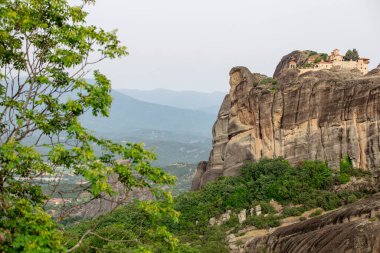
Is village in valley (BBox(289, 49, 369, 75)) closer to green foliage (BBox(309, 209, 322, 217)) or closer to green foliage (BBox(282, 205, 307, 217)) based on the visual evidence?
green foliage (BBox(282, 205, 307, 217))

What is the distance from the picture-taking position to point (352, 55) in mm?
69625

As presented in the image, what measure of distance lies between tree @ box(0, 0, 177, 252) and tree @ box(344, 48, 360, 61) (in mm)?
64050

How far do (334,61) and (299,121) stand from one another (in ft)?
76.5

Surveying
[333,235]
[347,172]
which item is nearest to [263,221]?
[347,172]

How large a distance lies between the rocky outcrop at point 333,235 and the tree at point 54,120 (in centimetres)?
1812

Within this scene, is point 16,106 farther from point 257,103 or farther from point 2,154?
point 257,103

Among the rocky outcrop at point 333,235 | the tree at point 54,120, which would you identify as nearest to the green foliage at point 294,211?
the rocky outcrop at point 333,235

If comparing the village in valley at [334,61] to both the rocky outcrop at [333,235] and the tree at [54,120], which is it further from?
the tree at [54,120]

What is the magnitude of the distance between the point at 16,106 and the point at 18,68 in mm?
1512

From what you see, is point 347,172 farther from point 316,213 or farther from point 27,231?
point 27,231

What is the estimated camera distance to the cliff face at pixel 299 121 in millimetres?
41781

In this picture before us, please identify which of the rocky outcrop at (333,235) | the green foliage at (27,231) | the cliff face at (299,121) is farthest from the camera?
the cliff face at (299,121)

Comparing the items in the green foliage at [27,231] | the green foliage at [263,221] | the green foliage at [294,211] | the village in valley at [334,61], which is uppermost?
the village in valley at [334,61]

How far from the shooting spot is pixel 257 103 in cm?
5022
